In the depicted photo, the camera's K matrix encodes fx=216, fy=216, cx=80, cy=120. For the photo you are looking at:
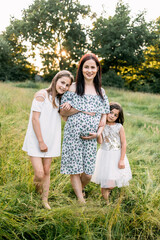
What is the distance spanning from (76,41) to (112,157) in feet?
69.0

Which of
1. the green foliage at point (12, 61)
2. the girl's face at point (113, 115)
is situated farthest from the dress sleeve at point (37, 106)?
the green foliage at point (12, 61)

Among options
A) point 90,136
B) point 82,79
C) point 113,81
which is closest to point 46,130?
point 90,136

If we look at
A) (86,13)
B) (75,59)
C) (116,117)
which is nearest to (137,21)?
(86,13)

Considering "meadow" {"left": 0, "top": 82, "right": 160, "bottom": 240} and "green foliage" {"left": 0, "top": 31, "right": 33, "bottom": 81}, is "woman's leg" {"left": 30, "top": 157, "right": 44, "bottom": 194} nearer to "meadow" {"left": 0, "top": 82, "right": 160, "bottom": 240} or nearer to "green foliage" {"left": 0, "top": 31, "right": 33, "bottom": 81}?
"meadow" {"left": 0, "top": 82, "right": 160, "bottom": 240}

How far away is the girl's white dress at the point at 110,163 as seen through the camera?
101 inches

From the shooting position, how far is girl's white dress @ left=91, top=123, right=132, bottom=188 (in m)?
2.56

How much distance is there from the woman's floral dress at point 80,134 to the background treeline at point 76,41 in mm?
18213

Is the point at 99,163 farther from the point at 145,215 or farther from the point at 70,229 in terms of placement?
the point at 70,229

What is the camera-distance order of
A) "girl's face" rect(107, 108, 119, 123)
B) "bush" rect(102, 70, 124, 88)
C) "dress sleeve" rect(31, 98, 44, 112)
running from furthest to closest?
"bush" rect(102, 70, 124, 88), "girl's face" rect(107, 108, 119, 123), "dress sleeve" rect(31, 98, 44, 112)

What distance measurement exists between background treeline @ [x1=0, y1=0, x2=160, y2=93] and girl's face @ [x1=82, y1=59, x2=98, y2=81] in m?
18.1

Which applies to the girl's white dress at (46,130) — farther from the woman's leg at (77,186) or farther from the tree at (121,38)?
the tree at (121,38)

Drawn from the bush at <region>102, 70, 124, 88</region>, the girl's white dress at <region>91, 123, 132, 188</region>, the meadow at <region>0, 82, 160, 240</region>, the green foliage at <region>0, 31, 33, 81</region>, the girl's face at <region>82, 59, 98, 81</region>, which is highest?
the green foliage at <region>0, 31, 33, 81</region>

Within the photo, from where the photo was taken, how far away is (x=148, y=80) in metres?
24.5

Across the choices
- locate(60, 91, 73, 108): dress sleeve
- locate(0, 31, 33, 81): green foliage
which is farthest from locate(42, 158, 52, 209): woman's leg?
locate(0, 31, 33, 81): green foliage
